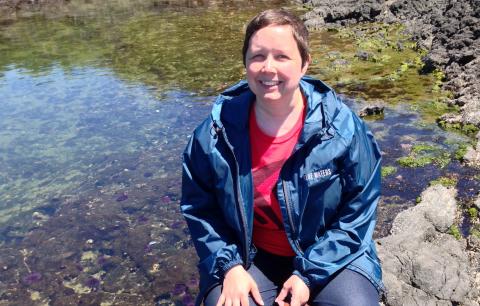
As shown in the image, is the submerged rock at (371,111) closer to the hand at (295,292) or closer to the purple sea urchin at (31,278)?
the purple sea urchin at (31,278)

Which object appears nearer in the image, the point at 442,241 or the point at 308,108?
the point at 308,108

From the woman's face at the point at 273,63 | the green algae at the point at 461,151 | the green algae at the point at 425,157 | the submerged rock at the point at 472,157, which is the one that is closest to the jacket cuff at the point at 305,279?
the woman's face at the point at 273,63

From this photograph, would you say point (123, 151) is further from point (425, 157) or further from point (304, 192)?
point (304, 192)

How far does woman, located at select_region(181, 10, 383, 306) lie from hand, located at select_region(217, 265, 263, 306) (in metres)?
0.01

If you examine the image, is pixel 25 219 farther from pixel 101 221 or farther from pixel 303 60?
pixel 303 60

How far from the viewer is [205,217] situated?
15.8ft

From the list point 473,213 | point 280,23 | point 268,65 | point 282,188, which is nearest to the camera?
point 280,23

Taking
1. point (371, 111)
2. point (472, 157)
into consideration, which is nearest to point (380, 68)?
point (371, 111)

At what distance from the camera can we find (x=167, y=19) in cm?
3634

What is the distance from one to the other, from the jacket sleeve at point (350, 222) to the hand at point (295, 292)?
7cm

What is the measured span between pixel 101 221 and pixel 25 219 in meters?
1.95

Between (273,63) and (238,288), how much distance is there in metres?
2.12

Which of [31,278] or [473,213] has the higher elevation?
[473,213]

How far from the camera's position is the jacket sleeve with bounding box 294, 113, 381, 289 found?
4.39m
